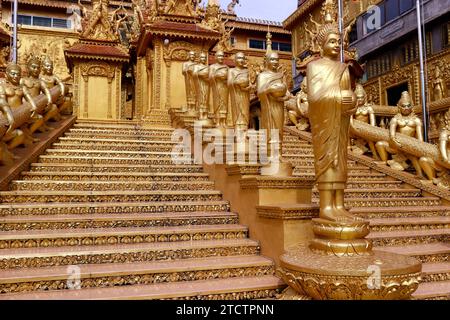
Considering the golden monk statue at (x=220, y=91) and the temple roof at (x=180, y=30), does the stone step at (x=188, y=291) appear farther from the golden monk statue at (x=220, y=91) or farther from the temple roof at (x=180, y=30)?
the temple roof at (x=180, y=30)

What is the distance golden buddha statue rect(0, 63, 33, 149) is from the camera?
17.3ft

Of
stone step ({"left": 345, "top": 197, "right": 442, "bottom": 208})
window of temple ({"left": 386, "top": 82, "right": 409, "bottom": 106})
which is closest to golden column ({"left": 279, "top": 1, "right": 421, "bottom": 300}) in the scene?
stone step ({"left": 345, "top": 197, "right": 442, "bottom": 208})

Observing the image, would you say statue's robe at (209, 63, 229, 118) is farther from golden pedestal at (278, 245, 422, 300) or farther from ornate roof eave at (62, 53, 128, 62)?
ornate roof eave at (62, 53, 128, 62)

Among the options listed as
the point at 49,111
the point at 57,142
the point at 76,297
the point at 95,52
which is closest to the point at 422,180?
the point at 76,297

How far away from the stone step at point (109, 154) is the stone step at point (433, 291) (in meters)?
4.13

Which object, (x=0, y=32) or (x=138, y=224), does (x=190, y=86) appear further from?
Result: (x=0, y=32)

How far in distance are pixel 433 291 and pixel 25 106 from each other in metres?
5.75

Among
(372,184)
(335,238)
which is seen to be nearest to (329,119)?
(335,238)

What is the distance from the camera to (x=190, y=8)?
12.1 m

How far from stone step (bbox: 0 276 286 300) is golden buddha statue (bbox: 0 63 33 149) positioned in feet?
9.36

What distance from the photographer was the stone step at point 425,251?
436cm

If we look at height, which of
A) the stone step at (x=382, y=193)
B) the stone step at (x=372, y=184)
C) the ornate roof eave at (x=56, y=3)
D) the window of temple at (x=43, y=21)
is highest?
the ornate roof eave at (x=56, y=3)

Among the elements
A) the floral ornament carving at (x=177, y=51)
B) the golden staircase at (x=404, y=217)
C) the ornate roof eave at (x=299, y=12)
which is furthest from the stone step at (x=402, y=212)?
the ornate roof eave at (x=299, y=12)

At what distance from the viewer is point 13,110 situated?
18.1 ft
